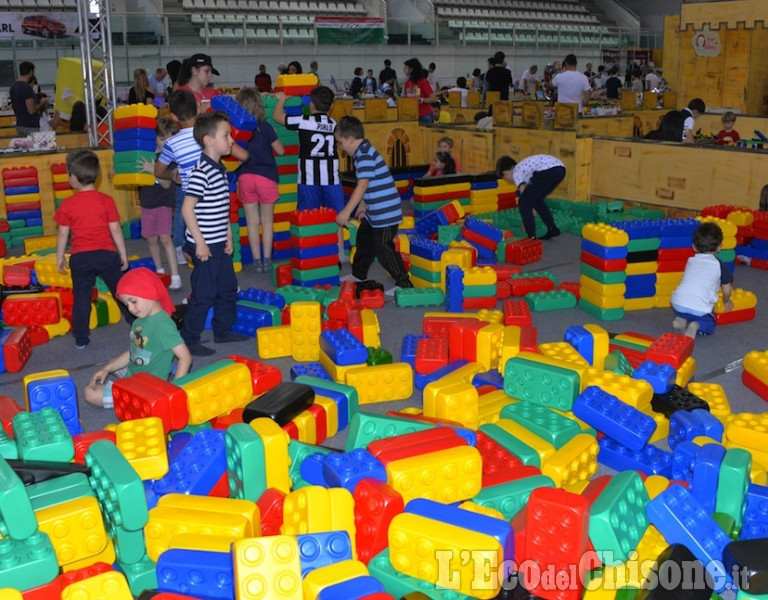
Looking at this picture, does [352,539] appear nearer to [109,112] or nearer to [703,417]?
[703,417]

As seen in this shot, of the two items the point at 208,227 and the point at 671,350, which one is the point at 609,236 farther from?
the point at 208,227

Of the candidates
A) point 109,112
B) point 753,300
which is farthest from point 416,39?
point 753,300

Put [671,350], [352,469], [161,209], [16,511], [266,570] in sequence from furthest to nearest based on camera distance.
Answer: [161,209]
[671,350]
[352,469]
[16,511]
[266,570]

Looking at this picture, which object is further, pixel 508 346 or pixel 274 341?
pixel 274 341

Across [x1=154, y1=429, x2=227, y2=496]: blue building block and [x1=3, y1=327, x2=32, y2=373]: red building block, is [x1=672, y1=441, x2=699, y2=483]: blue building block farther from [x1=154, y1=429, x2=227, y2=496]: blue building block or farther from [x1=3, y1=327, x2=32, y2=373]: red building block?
[x1=3, y1=327, x2=32, y2=373]: red building block

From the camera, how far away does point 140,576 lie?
3080mm

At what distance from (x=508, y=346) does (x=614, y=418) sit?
1193 mm

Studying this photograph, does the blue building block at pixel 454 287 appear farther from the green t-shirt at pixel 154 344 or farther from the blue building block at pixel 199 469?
the blue building block at pixel 199 469

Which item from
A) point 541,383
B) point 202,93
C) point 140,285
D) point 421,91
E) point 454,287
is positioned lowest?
point 541,383

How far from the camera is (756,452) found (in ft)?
12.9

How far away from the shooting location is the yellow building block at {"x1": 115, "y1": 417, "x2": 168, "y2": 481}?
3.49m

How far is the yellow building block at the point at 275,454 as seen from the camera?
11.5 ft

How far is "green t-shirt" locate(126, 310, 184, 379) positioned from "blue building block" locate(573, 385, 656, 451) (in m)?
2.32

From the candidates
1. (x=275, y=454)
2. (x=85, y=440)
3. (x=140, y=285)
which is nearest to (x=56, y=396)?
(x=85, y=440)
